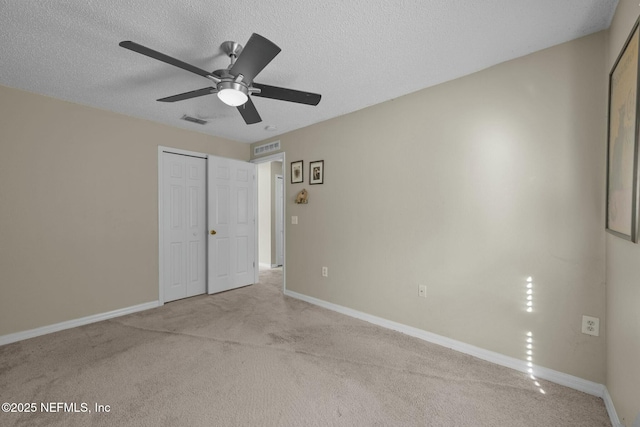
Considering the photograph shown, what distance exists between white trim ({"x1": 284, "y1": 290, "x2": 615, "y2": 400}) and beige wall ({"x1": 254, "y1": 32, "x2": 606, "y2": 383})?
0.16 ft

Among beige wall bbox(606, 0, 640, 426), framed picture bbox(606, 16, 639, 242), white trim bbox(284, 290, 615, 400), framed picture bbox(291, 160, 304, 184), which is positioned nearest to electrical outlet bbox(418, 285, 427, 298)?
white trim bbox(284, 290, 615, 400)

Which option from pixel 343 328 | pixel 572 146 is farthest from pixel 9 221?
pixel 572 146

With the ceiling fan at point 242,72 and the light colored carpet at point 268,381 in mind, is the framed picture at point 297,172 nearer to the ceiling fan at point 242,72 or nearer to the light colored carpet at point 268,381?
the ceiling fan at point 242,72

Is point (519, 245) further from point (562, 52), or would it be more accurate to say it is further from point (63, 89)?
point (63, 89)

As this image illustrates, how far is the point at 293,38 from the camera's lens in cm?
185

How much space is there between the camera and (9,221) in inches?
100

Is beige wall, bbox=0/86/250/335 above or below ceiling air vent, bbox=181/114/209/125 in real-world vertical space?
below

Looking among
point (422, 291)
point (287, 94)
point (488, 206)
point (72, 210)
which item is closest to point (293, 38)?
point (287, 94)

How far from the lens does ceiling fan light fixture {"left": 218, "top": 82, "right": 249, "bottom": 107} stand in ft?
5.63

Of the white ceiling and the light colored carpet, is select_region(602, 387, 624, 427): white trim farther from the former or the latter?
the white ceiling

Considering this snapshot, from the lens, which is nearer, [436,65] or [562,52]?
[562,52]

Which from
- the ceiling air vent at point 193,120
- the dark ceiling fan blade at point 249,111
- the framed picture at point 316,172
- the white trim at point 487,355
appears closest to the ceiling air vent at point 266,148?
the framed picture at point 316,172

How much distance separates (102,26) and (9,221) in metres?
2.16

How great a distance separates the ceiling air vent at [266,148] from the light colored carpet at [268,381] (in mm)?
2552
